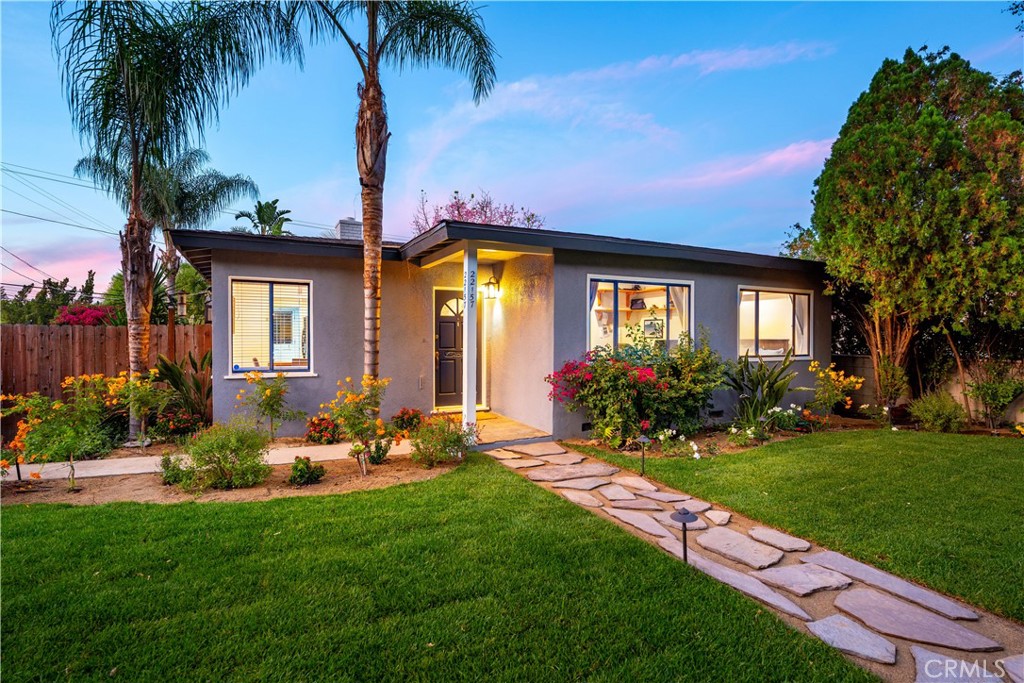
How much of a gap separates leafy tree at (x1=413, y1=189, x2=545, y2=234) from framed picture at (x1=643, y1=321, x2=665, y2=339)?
14793 mm

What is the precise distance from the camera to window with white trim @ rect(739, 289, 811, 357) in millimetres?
8516

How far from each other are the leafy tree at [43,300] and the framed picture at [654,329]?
1535cm

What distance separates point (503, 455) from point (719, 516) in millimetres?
2696

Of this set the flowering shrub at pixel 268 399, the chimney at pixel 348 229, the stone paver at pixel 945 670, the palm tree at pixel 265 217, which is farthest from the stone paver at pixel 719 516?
the palm tree at pixel 265 217

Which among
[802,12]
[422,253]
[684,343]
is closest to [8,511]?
[422,253]

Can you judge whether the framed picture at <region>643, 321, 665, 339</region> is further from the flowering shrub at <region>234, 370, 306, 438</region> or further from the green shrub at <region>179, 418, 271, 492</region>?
the green shrub at <region>179, 418, 271, 492</region>

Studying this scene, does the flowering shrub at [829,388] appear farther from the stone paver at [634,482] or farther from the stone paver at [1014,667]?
the stone paver at [1014,667]

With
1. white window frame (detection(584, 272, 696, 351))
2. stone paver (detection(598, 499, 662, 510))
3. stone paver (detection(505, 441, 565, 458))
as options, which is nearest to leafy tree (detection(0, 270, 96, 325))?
stone paver (detection(505, 441, 565, 458))

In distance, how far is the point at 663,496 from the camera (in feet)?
14.9

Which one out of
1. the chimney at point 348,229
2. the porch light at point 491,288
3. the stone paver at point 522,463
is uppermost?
the chimney at point 348,229

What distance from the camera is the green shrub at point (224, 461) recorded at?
461 centimetres

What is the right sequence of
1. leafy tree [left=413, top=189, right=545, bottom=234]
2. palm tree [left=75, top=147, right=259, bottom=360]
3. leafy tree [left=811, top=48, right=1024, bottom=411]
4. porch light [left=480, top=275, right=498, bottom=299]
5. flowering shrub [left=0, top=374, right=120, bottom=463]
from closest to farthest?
flowering shrub [left=0, top=374, right=120, bottom=463] < leafy tree [left=811, top=48, right=1024, bottom=411] < porch light [left=480, top=275, right=498, bottom=299] < palm tree [left=75, top=147, right=259, bottom=360] < leafy tree [left=413, top=189, right=545, bottom=234]

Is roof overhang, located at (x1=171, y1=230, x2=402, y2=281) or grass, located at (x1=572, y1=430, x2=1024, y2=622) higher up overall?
roof overhang, located at (x1=171, y1=230, x2=402, y2=281)

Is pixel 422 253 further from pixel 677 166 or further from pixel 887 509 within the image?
pixel 677 166
